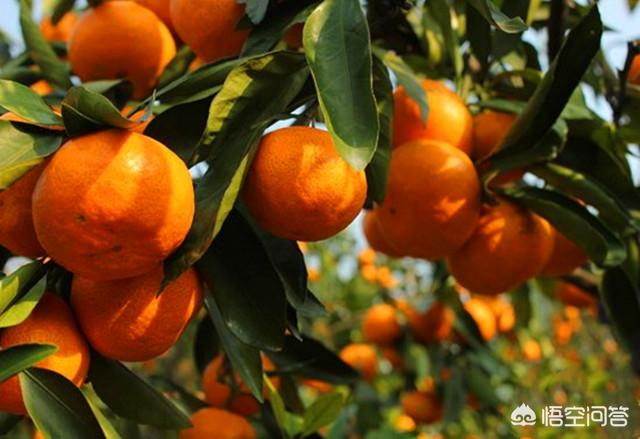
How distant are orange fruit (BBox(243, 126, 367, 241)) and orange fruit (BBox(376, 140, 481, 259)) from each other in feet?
0.79

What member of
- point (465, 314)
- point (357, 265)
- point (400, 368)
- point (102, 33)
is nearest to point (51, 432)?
point (102, 33)

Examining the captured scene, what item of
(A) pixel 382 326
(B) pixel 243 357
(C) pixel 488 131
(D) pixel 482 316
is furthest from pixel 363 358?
(B) pixel 243 357

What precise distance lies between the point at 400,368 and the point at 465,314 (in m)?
0.44

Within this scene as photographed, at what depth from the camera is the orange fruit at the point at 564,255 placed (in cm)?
138

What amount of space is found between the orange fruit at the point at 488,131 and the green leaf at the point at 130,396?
589 mm

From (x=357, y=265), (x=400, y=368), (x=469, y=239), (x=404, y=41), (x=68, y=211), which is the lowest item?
(x=357, y=265)

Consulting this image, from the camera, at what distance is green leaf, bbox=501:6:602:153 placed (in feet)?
3.34

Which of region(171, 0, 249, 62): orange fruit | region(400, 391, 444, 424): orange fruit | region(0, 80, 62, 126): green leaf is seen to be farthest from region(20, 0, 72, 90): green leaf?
region(400, 391, 444, 424): orange fruit

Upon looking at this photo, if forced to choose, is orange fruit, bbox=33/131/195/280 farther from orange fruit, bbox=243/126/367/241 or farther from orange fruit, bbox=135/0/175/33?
orange fruit, bbox=135/0/175/33

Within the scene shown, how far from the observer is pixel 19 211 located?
864 millimetres

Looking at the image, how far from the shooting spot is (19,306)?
2.75ft

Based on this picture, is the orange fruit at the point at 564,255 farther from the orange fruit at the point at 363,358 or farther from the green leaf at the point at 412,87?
the orange fruit at the point at 363,358

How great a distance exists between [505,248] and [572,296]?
0.84m

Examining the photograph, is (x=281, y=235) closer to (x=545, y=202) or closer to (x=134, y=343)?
(x=134, y=343)
